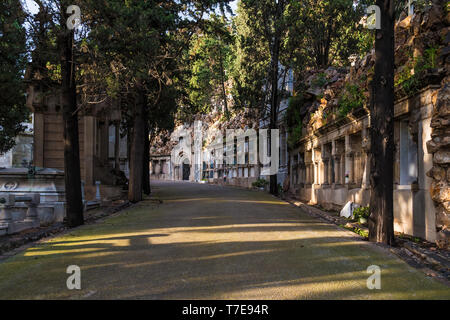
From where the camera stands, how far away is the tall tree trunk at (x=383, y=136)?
→ 763 cm

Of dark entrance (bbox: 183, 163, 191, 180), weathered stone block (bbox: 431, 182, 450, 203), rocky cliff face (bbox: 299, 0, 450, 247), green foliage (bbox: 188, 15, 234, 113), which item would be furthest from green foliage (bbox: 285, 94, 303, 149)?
dark entrance (bbox: 183, 163, 191, 180)

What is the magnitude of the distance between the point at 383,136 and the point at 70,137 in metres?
7.77

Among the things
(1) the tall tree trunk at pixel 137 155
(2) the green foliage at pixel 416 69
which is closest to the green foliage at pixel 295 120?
(1) the tall tree trunk at pixel 137 155

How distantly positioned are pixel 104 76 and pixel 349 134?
321 inches

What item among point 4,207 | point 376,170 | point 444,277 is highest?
point 376,170

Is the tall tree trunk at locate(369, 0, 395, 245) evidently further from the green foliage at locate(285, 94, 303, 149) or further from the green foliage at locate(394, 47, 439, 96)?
the green foliage at locate(285, 94, 303, 149)

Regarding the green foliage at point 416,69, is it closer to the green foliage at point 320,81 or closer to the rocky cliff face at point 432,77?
the rocky cliff face at point 432,77

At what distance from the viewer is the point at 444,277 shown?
5.20 m

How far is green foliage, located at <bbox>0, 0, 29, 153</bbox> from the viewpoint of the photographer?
10672mm

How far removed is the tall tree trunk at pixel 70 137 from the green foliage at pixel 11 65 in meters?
1.34

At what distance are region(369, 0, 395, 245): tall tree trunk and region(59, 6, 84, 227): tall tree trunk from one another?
735 centimetres

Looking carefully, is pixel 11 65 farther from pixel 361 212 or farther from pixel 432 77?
pixel 432 77
